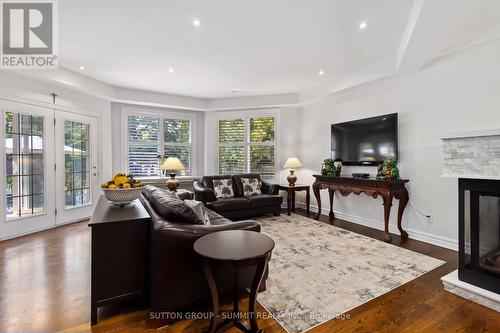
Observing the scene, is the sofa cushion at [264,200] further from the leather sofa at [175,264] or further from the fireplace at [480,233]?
the fireplace at [480,233]

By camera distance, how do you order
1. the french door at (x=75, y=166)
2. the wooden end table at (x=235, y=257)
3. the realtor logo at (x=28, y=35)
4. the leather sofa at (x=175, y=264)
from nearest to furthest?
the wooden end table at (x=235, y=257) < the leather sofa at (x=175, y=264) < the realtor logo at (x=28, y=35) < the french door at (x=75, y=166)

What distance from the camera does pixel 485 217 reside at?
7.09 ft

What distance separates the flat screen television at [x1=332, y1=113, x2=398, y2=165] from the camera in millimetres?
3871

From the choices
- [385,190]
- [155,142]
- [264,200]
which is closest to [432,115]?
[385,190]

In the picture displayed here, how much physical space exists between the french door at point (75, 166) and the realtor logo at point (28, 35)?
95 cm

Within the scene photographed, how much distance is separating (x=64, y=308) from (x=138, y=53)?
322cm

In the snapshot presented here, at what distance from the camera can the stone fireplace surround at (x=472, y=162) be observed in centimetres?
200

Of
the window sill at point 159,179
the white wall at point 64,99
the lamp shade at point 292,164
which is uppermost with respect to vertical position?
the white wall at point 64,99

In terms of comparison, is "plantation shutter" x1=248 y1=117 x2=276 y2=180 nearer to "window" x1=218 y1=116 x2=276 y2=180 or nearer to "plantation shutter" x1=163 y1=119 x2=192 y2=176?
"window" x1=218 y1=116 x2=276 y2=180

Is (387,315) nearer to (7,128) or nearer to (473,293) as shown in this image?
(473,293)

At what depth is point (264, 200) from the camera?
16.1ft

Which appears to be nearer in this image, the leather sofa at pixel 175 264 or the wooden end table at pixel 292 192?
the leather sofa at pixel 175 264

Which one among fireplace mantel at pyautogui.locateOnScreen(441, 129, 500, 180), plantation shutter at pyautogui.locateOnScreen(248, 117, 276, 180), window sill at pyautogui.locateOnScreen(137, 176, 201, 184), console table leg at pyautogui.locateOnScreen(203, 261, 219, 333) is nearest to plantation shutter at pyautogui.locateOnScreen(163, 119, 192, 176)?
window sill at pyautogui.locateOnScreen(137, 176, 201, 184)

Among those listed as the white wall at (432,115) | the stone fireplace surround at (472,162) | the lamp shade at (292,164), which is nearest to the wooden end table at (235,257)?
the stone fireplace surround at (472,162)
